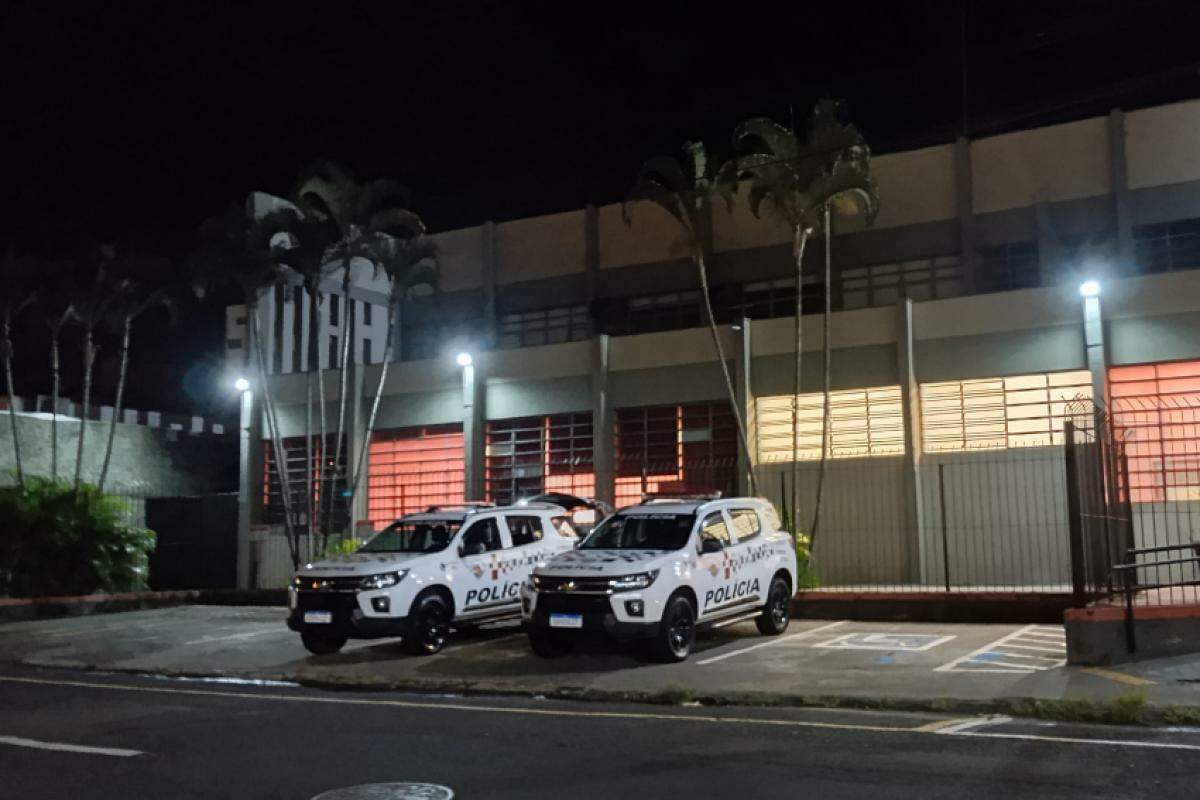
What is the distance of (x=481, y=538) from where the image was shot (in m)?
15.2

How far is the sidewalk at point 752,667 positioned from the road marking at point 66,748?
3.88 m

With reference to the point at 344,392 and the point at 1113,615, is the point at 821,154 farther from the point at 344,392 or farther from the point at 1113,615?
the point at 344,392

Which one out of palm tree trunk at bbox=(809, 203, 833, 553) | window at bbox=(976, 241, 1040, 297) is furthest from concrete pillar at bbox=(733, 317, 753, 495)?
window at bbox=(976, 241, 1040, 297)

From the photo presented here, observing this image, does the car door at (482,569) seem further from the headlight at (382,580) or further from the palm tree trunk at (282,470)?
the palm tree trunk at (282,470)

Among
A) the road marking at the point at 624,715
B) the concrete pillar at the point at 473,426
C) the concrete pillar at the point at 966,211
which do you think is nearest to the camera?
the road marking at the point at 624,715

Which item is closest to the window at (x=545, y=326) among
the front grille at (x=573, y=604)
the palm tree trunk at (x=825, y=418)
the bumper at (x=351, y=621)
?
the palm tree trunk at (x=825, y=418)

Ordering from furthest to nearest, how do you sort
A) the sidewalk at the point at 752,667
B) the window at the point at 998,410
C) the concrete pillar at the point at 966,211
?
the concrete pillar at the point at 966,211, the window at the point at 998,410, the sidewalk at the point at 752,667

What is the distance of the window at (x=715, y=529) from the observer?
45.0ft

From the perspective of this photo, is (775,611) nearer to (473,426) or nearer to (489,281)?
Result: (473,426)

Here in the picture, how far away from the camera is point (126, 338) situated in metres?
28.7

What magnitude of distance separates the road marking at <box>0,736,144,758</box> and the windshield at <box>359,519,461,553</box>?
20.7ft

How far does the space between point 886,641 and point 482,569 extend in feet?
17.6

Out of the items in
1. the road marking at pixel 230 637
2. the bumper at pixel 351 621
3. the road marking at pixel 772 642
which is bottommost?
the road marking at pixel 230 637

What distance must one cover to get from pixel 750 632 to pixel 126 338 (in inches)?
783
